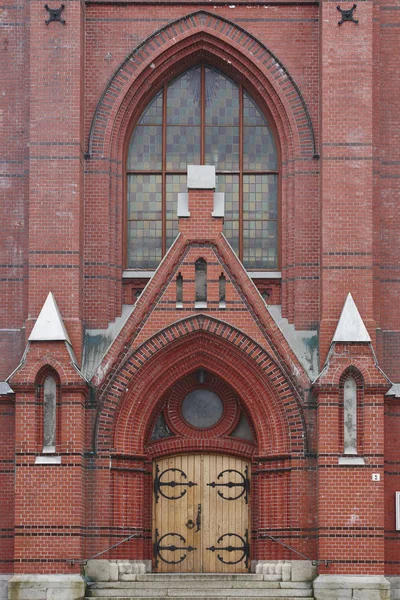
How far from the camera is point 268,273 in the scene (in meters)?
26.4

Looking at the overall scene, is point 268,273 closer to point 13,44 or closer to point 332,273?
point 332,273

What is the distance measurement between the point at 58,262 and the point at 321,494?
5.69 meters

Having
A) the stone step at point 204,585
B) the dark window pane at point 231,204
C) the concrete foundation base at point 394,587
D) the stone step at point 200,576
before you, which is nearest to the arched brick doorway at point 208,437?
the stone step at point 200,576

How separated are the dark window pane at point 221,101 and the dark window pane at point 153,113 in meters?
0.81

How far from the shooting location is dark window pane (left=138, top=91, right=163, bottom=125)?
26984 millimetres

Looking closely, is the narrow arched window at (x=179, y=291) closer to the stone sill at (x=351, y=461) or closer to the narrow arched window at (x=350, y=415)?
the narrow arched window at (x=350, y=415)

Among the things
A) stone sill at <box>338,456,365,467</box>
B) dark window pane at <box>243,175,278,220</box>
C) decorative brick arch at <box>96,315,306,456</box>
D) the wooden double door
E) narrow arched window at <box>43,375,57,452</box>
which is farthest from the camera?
dark window pane at <box>243,175,278,220</box>

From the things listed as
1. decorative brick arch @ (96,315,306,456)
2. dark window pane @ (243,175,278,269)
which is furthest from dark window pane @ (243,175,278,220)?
decorative brick arch @ (96,315,306,456)

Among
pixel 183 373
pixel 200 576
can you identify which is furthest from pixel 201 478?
pixel 183 373

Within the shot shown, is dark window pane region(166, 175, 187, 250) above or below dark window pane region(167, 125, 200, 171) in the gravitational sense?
below

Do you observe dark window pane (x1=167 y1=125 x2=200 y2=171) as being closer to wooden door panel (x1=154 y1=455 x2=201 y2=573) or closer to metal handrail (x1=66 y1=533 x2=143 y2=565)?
wooden door panel (x1=154 y1=455 x2=201 y2=573)

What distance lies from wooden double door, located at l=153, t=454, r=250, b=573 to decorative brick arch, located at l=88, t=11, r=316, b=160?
537 centimetres

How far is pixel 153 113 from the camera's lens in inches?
1064

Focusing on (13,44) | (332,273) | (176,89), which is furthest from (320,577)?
(13,44)
